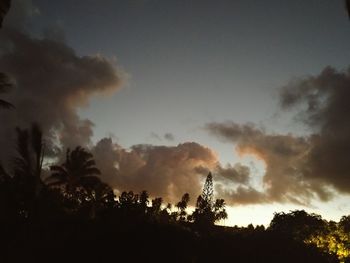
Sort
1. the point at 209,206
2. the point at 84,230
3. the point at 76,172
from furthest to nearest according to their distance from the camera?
the point at 209,206 → the point at 76,172 → the point at 84,230

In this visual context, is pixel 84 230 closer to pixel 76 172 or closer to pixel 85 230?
pixel 85 230

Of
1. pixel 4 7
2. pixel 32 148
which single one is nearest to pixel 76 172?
pixel 32 148

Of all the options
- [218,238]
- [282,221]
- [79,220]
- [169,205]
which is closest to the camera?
[79,220]

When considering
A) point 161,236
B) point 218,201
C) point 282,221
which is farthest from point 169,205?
point 282,221

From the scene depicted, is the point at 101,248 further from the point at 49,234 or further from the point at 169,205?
the point at 169,205

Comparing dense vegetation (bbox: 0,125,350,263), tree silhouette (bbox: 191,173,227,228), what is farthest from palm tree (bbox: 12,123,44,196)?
tree silhouette (bbox: 191,173,227,228)

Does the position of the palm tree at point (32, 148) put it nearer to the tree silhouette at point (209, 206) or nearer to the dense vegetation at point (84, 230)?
the dense vegetation at point (84, 230)

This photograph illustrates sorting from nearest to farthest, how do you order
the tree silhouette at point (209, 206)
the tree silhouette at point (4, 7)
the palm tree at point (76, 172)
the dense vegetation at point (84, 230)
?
the tree silhouette at point (4, 7)
the dense vegetation at point (84, 230)
the palm tree at point (76, 172)
the tree silhouette at point (209, 206)

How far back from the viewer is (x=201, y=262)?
25219 millimetres

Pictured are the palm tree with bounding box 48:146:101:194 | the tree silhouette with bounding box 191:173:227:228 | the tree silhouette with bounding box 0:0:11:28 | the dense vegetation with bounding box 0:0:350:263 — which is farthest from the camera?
the tree silhouette with bounding box 191:173:227:228

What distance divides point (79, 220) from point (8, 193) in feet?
12.5

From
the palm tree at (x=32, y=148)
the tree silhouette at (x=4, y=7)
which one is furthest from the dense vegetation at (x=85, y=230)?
the tree silhouette at (x=4, y=7)

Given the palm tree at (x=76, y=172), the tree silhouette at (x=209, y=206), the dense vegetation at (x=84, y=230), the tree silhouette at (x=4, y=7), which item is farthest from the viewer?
the tree silhouette at (x=209, y=206)

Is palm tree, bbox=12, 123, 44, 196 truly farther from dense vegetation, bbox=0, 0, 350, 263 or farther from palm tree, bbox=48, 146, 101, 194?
palm tree, bbox=48, 146, 101, 194
